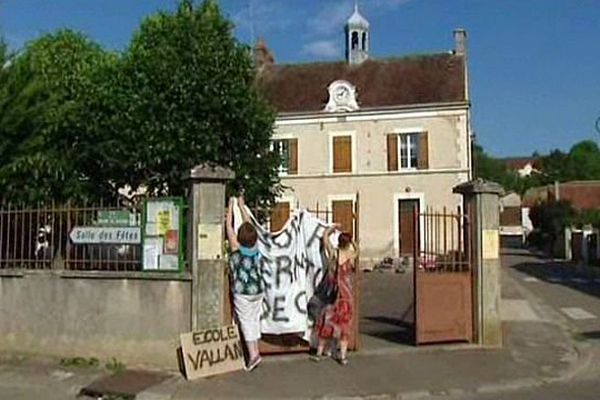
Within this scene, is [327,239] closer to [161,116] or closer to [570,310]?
[161,116]

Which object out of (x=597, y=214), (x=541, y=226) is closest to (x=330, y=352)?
(x=597, y=214)

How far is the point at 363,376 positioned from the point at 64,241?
4.86m

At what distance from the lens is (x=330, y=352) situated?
38.4ft

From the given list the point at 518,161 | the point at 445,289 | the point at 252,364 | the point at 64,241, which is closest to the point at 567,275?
the point at 445,289

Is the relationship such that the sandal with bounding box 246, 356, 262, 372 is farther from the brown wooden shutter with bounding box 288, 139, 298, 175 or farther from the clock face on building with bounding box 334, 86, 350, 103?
the clock face on building with bounding box 334, 86, 350, 103

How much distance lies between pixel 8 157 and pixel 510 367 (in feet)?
32.1

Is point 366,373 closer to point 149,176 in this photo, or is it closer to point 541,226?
point 149,176

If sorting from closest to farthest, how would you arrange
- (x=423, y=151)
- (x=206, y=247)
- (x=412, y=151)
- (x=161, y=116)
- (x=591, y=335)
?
(x=206, y=247)
(x=591, y=335)
(x=161, y=116)
(x=423, y=151)
(x=412, y=151)

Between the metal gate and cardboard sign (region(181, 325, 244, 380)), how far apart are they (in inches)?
118

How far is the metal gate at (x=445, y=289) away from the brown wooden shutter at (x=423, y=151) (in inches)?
1036

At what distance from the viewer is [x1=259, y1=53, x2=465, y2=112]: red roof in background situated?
133ft

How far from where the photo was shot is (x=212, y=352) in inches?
418

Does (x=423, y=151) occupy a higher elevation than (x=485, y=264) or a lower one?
higher

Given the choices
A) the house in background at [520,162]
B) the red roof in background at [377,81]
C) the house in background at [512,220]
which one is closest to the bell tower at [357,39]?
the red roof in background at [377,81]
